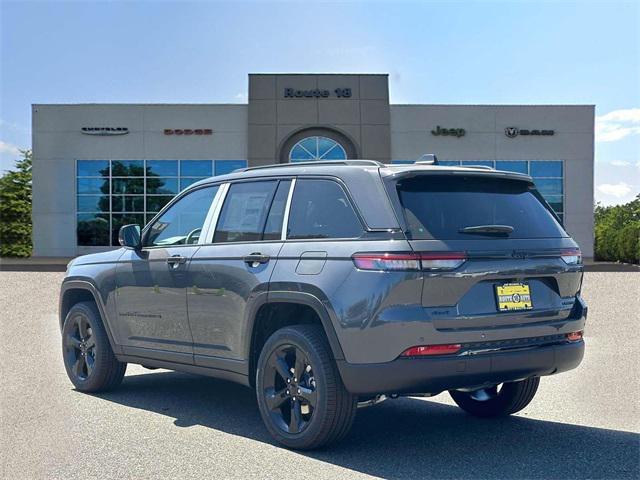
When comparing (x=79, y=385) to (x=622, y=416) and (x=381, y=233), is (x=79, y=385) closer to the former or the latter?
(x=381, y=233)

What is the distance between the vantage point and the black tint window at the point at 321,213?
5145 mm

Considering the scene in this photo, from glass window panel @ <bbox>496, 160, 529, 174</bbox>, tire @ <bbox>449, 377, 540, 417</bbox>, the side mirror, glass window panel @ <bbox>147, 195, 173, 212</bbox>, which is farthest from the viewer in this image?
glass window panel @ <bbox>496, 160, 529, 174</bbox>

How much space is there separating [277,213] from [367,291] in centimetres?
121

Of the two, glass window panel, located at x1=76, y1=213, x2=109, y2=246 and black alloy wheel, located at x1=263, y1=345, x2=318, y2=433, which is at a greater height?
glass window panel, located at x1=76, y1=213, x2=109, y2=246

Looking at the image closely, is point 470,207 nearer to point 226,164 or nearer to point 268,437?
point 268,437

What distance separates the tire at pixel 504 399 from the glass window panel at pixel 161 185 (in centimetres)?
3203

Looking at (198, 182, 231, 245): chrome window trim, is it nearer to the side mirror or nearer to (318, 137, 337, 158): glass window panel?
the side mirror

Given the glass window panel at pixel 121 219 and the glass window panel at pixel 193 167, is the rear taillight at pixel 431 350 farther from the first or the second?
the glass window panel at pixel 121 219

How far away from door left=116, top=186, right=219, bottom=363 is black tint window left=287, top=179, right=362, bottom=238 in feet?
3.52

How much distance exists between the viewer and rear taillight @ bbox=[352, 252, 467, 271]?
4.73 metres

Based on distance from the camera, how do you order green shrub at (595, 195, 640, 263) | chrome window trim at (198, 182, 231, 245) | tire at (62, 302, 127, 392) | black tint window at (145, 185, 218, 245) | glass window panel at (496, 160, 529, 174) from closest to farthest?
1. chrome window trim at (198, 182, 231, 245)
2. black tint window at (145, 185, 218, 245)
3. tire at (62, 302, 127, 392)
4. green shrub at (595, 195, 640, 263)
5. glass window panel at (496, 160, 529, 174)

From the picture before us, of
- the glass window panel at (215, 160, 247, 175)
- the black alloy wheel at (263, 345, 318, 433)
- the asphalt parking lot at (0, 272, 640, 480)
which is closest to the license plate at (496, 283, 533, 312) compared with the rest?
the asphalt parking lot at (0, 272, 640, 480)

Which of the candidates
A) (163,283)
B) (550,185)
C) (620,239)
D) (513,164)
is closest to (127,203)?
(513,164)

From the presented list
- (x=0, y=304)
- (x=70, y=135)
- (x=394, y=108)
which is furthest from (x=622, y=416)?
(x=70, y=135)
